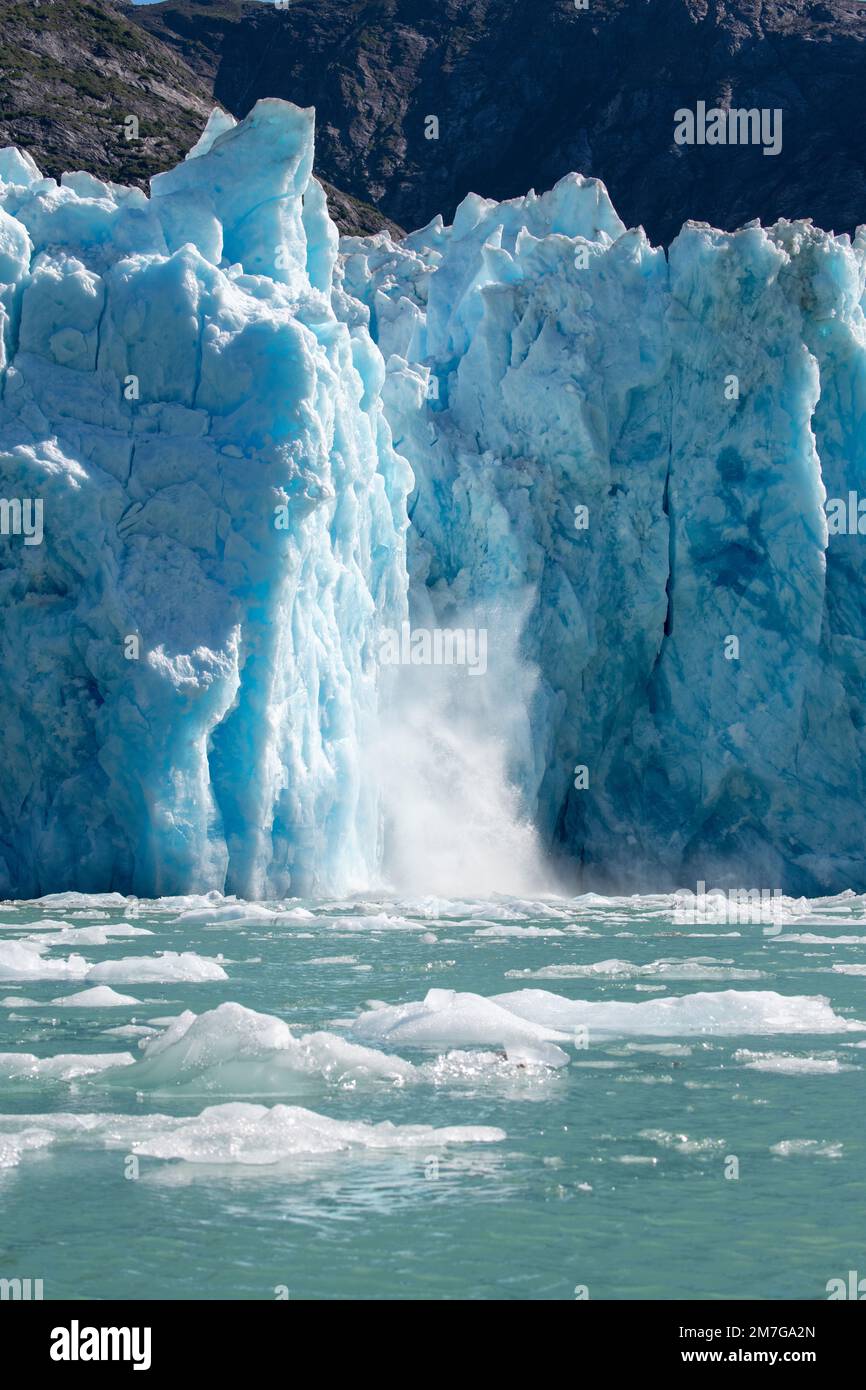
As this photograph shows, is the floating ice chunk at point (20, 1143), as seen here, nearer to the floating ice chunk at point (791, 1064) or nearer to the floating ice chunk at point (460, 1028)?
the floating ice chunk at point (460, 1028)

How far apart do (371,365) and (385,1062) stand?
1962 cm

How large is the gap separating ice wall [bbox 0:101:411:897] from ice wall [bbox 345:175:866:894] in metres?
4.55

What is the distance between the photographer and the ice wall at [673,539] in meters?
27.3

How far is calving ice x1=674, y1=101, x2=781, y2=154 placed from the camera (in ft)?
194

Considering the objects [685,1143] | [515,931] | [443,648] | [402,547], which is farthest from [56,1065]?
[443,648]

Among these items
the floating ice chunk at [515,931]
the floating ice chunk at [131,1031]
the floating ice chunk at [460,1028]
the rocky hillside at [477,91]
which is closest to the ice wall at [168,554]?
the floating ice chunk at [515,931]

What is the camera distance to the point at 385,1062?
28.2 feet

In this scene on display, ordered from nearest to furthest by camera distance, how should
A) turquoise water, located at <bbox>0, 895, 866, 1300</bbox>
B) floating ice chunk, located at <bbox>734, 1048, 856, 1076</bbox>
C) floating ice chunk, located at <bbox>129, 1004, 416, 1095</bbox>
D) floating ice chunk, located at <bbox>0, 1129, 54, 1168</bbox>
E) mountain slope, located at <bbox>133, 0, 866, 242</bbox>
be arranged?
turquoise water, located at <bbox>0, 895, 866, 1300</bbox>
floating ice chunk, located at <bbox>0, 1129, 54, 1168</bbox>
floating ice chunk, located at <bbox>129, 1004, 416, 1095</bbox>
floating ice chunk, located at <bbox>734, 1048, 856, 1076</bbox>
mountain slope, located at <bbox>133, 0, 866, 242</bbox>

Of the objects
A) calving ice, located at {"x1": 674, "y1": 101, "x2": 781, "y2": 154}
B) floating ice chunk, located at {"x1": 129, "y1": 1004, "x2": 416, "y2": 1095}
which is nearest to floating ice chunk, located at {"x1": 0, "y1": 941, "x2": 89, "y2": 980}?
floating ice chunk, located at {"x1": 129, "y1": 1004, "x2": 416, "y2": 1095}

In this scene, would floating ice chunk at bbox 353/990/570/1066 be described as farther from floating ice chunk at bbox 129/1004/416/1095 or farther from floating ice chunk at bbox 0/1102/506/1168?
floating ice chunk at bbox 0/1102/506/1168

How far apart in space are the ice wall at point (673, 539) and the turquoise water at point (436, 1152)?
15.0m

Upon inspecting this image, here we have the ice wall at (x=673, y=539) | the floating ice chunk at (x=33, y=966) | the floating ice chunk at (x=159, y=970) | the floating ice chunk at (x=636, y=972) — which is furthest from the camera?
the ice wall at (x=673, y=539)
